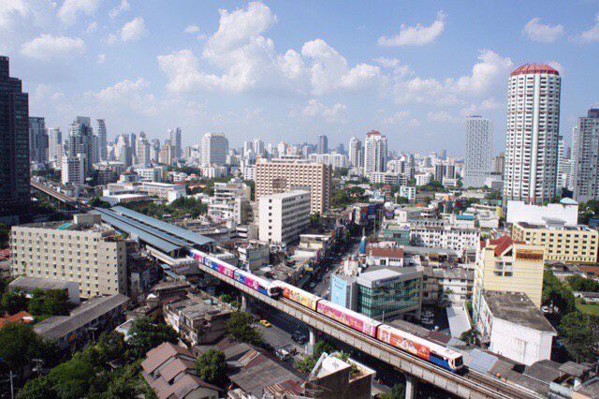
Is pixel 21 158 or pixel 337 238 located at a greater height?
pixel 21 158

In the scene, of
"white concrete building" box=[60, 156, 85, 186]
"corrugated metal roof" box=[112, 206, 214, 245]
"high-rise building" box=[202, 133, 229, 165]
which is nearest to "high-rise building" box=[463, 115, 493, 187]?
"high-rise building" box=[202, 133, 229, 165]

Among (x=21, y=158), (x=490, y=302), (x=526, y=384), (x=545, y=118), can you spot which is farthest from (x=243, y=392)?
(x=545, y=118)

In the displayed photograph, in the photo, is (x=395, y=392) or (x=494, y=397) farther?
(x=395, y=392)

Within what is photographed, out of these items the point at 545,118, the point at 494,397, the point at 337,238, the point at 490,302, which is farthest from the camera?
the point at 545,118

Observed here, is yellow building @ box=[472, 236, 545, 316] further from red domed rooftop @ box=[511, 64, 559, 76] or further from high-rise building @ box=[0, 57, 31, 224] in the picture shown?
high-rise building @ box=[0, 57, 31, 224]

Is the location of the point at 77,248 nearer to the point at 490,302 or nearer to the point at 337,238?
the point at 490,302

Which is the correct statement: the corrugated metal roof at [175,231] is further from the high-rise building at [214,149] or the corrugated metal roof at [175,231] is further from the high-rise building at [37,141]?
the high-rise building at [214,149]
